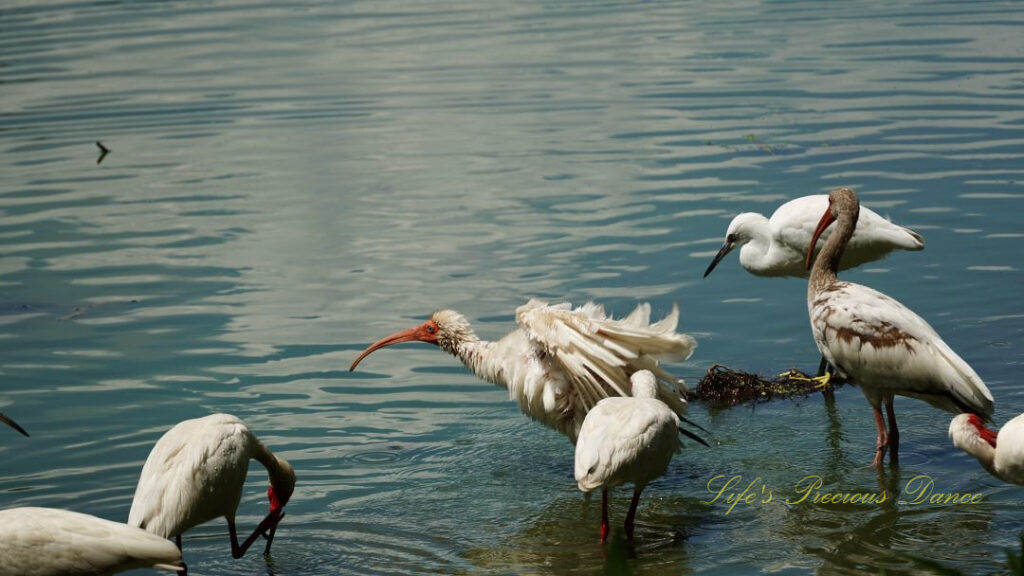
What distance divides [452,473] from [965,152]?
29.2 feet

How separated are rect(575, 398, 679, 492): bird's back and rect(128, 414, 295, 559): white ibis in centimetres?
154

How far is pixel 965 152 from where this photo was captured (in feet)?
46.9

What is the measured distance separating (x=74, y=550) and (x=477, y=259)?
263 inches

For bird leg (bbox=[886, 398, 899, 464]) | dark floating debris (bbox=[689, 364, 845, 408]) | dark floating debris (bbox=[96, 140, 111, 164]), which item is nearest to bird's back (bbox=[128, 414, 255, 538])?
dark floating debris (bbox=[689, 364, 845, 408])

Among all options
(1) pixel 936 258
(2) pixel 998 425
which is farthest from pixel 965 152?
(2) pixel 998 425

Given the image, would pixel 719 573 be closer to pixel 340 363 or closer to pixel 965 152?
pixel 340 363

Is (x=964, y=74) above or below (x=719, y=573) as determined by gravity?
above

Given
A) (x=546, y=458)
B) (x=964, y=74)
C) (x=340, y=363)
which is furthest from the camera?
(x=964, y=74)

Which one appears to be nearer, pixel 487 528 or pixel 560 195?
pixel 487 528

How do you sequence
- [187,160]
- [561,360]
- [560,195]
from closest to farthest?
1. [561,360]
2. [560,195]
3. [187,160]

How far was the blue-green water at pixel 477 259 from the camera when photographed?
6.79 meters

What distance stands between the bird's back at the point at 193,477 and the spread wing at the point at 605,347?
1.75m

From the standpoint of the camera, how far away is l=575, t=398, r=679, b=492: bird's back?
607 cm

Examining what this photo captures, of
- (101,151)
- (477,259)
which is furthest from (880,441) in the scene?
(101,151)
